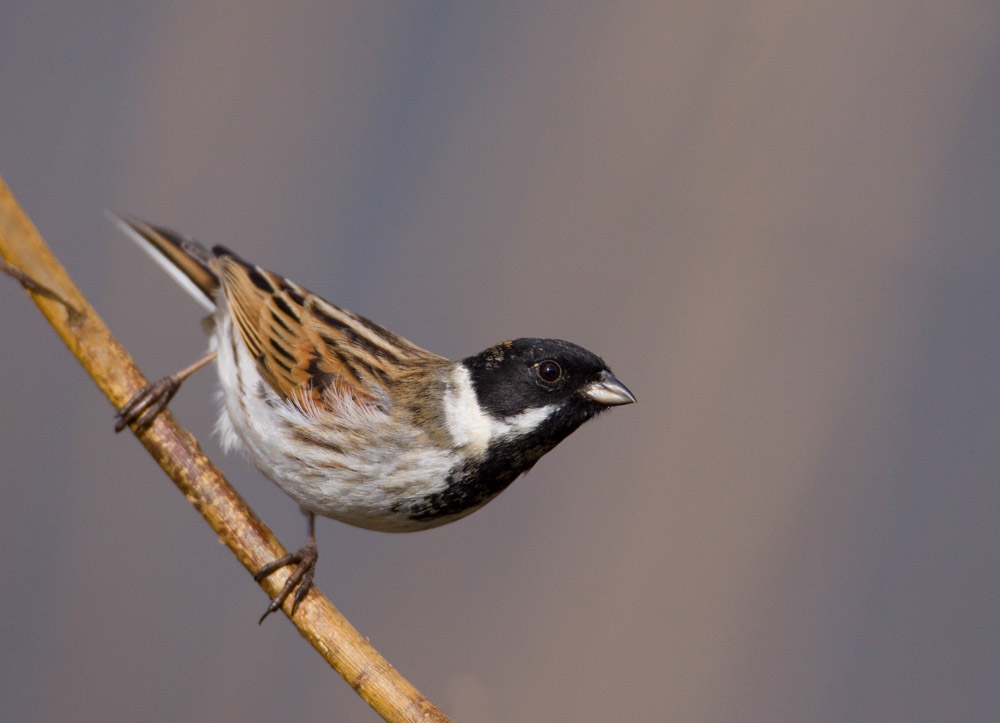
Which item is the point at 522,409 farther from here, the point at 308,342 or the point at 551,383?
the point at 308,342

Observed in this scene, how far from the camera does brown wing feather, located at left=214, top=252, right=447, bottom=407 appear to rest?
7.49 feet

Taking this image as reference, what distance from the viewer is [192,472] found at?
74.1 inches

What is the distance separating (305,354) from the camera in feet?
7.70

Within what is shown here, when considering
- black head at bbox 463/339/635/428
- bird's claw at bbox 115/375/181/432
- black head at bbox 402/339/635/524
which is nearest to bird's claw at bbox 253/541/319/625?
black head at bbox 402/339/635/524

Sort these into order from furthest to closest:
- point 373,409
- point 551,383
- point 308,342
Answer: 1. point 308,342
2. point 373,409
3. point 551,383

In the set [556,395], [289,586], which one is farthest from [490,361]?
[289,586]

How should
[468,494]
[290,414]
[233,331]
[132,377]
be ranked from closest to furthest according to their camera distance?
[132,377], [468,494], [290,414], [233,331]

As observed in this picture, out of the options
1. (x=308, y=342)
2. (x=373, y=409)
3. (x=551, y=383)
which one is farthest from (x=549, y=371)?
(x=308, y=342)

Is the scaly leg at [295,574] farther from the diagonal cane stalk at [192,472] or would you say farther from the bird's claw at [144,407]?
the bird's claw at [144,407]

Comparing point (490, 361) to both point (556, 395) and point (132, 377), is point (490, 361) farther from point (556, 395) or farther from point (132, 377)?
point (132, 377)

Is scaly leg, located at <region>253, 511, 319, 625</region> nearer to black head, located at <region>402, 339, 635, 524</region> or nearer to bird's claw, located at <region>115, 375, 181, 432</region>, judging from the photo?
black head, located at <region>402, 339, 635, 524</region>

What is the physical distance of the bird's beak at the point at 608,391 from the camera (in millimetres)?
1967

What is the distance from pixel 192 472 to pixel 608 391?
902 millimetres

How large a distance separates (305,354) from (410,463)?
1.53ft
